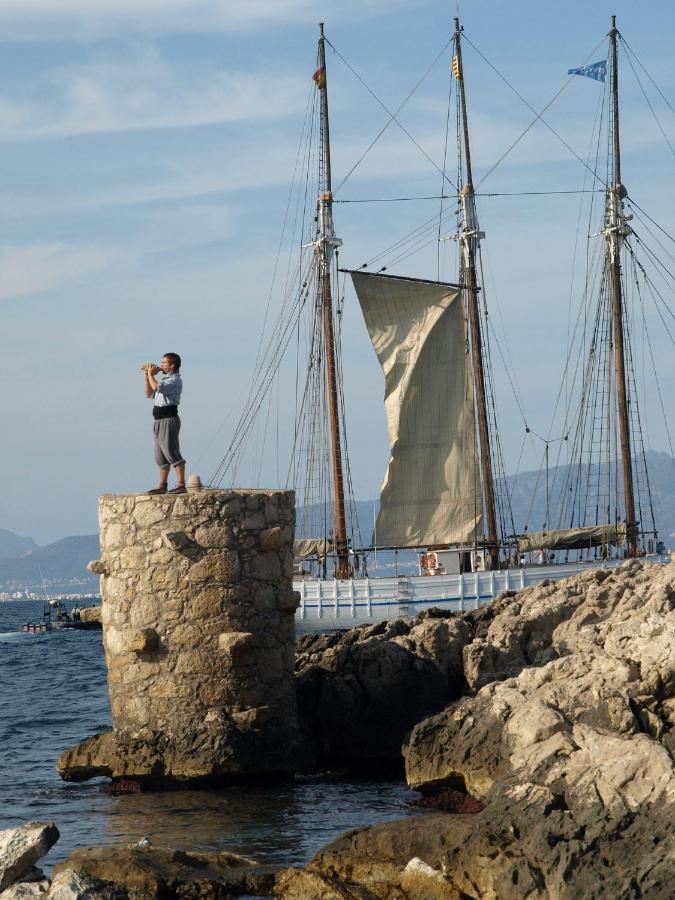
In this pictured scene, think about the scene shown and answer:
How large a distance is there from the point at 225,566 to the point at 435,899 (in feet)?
17.9

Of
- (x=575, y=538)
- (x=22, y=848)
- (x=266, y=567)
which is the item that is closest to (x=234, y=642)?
(x=266, y=567)

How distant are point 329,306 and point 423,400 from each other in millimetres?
4236

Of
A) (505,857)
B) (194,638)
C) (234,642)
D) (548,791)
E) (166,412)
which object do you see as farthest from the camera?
(166,412)

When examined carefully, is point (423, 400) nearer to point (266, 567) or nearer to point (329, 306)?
point (329, 306)

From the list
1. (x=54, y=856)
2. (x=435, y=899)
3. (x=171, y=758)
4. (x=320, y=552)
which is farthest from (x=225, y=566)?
(x=320, y=552)

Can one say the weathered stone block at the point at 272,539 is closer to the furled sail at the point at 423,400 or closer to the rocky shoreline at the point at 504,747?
the rocky shoreline at the point at 504,747

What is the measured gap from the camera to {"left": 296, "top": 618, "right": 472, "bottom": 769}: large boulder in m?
16.2

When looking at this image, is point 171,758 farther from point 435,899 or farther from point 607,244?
point 607,244

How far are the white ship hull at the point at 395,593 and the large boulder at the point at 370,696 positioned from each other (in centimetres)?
2427

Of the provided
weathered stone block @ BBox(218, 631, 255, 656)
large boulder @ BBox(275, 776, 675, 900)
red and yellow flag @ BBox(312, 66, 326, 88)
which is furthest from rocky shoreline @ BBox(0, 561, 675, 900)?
red and yellow flag @ BBox(312, 66, 326, 88)

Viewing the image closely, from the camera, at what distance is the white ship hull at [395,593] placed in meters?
41.6

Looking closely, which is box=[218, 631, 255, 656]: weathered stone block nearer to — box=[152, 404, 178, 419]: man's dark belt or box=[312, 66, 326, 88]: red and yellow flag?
box=[152, 404, 178, 419]: man's dark belt

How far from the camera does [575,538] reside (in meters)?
43.1

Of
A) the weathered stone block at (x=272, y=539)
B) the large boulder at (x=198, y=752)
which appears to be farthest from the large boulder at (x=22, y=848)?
the weathered stone block at (x=272, y=539)
